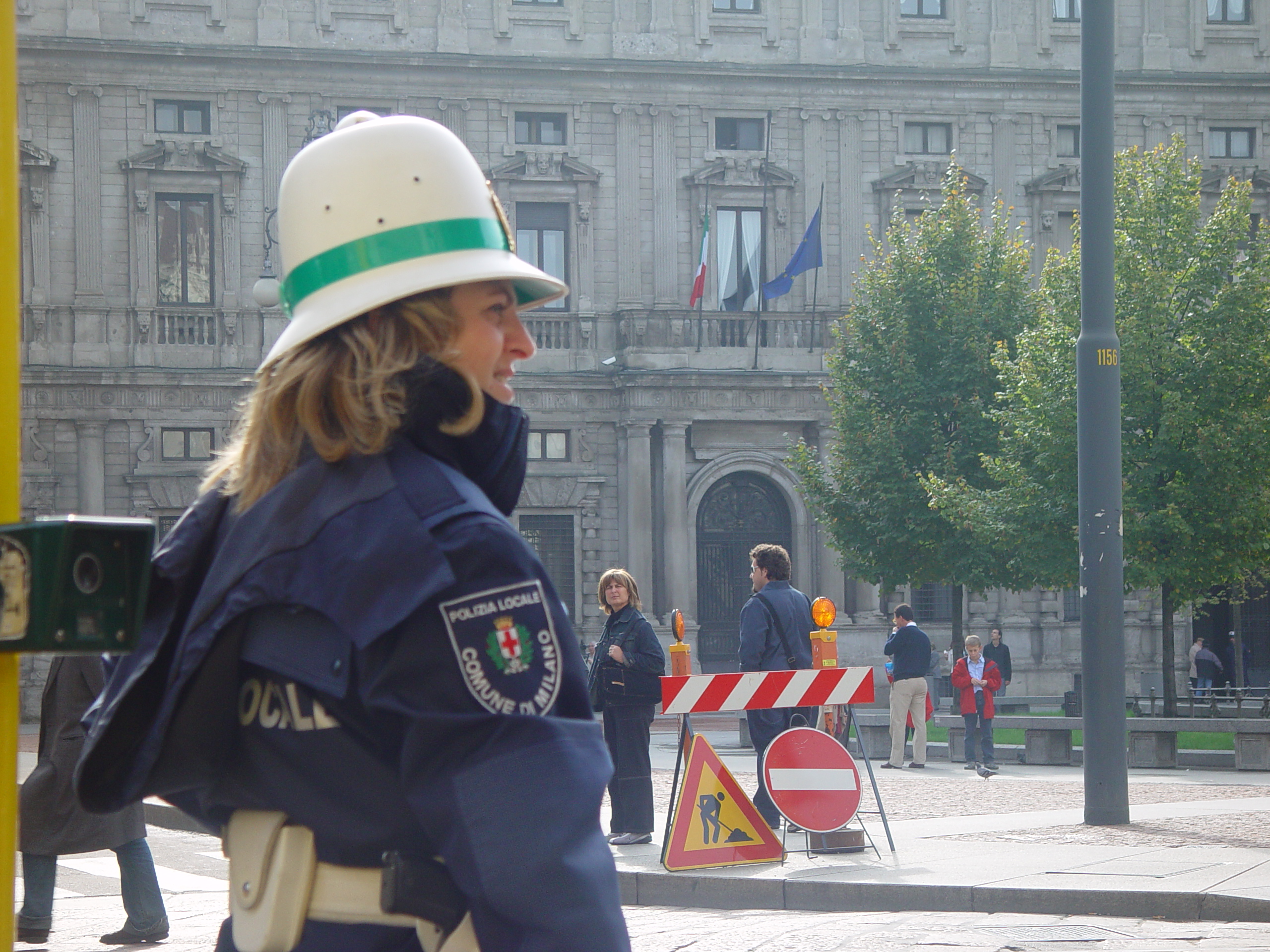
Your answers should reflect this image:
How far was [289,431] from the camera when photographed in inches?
77.6

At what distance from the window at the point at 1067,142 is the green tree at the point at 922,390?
21.1ft

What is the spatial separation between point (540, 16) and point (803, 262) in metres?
8.00

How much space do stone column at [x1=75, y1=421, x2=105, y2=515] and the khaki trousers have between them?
747 inches

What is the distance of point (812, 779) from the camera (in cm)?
1022

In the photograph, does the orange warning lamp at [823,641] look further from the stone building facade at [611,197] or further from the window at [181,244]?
the window at [181,244]

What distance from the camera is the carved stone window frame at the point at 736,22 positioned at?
115 ft

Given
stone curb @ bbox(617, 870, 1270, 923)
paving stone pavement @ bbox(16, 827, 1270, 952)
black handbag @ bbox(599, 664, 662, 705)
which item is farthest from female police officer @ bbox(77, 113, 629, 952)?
black handbag @ bbox(599, 664, 662, 705)

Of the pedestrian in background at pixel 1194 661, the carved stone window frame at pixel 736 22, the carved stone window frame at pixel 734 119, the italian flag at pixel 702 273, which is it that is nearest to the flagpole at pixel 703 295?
the italian flag at pixel 702 273

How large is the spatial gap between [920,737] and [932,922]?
36.6ft

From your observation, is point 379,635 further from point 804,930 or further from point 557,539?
point 557,539

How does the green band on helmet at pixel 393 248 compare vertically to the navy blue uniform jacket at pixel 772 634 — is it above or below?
above

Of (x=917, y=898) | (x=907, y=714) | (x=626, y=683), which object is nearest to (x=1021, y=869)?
(x=917, y=898)

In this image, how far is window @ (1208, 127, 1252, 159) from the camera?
121ft

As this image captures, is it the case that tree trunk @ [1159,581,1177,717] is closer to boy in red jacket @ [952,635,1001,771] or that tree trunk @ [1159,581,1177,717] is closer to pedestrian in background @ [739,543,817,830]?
boy in red jacket @ [952,635,1001,771]
